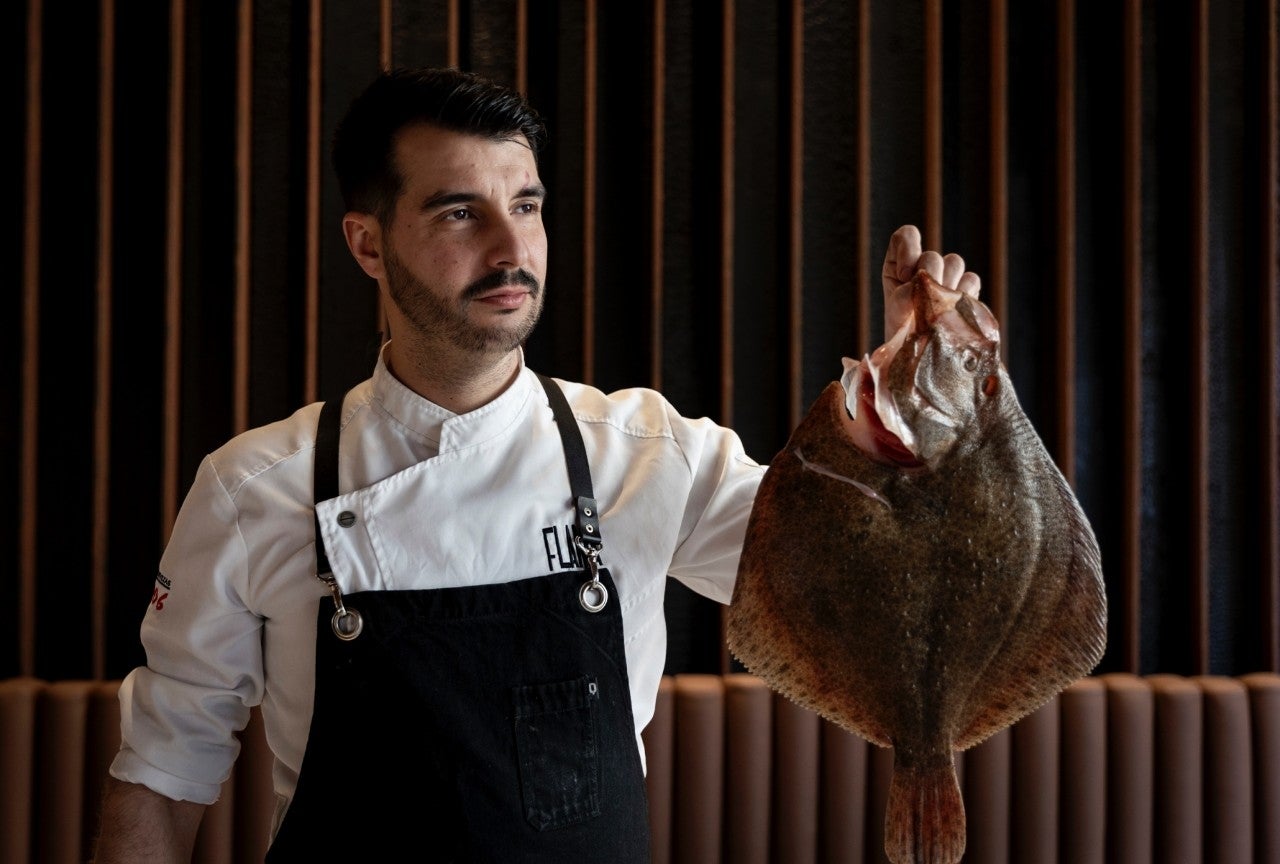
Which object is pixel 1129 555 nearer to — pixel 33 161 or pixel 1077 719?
pixel 1077 719

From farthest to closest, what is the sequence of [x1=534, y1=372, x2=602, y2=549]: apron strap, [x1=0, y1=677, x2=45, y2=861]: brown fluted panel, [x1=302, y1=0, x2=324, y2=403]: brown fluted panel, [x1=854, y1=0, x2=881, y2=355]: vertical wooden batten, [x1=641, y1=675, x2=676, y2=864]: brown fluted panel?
1. [x1=854, y1=0, x2=881, y2=355]: vertical wooden batten
2. [x1=302, y1=0, x2=324, y2=403]: brown fluted panel
3. [x1=641, y1=675, x2=676, y2=864]: brown fluted panel
4. [x1=0, y1=677, x2=45, y2=861]: brown fluted panel
5. [x1=534, y1=372, x2=602, y2=549]: apron strap

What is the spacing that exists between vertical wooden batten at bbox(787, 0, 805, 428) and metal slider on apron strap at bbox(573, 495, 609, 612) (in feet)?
3.88

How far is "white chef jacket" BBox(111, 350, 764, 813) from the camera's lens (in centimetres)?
138

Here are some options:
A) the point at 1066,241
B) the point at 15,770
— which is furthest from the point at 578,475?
the point at 1066,241

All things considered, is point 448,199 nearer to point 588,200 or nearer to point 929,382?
point 929,382

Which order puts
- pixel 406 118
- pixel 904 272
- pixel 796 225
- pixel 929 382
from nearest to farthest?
pixel 929 382 < pixel 904 272 < pixel 406 118 < pixel 796 225

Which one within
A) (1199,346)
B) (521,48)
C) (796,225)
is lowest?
(1199,346)

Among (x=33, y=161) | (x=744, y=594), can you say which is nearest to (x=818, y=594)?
(x=744, y=594)

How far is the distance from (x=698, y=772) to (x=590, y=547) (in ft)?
3.62

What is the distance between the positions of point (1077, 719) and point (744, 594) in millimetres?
1627

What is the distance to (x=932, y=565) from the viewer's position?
3.37 feet

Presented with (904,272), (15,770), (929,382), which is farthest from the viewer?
(15,770)

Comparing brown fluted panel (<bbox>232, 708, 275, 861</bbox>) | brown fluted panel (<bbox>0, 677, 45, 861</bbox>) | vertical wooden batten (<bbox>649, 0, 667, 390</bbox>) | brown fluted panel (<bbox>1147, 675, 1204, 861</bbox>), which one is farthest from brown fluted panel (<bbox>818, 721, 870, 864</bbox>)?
brown fluted panel (<bbox>0, 677, 45, 861</bbox>)

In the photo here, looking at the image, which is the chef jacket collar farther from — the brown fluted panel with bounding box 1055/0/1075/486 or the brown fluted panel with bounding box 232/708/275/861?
the brown fluted panel with bounding box 1055/0/1075/486
